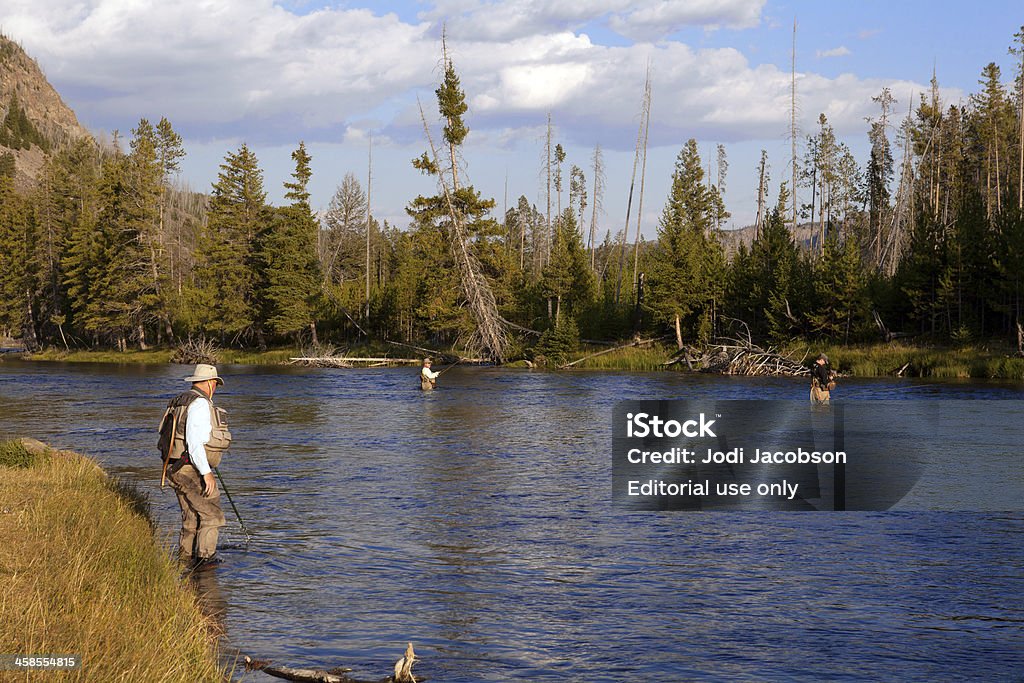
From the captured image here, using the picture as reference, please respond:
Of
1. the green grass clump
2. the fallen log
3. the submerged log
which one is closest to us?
the submerged log

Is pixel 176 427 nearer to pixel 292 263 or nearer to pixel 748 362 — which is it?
pixel 748 362

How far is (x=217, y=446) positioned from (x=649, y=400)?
27.1 m

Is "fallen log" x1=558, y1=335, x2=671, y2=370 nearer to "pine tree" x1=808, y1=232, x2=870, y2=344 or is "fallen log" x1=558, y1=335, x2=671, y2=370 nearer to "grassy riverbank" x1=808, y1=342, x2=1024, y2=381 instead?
"pine tree" x1=808, y1=232, x2=870, y2=344

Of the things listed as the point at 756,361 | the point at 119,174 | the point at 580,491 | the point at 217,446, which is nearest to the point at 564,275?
the point at 756,361

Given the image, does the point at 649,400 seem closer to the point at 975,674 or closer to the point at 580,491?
the point at 580,491

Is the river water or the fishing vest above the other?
the fishing vest

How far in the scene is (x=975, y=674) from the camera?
8.62 m

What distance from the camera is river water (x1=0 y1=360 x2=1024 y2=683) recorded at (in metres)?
9.12

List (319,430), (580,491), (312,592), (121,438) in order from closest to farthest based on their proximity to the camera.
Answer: (312,592) < (580,491) < (121,438) < (319,430)

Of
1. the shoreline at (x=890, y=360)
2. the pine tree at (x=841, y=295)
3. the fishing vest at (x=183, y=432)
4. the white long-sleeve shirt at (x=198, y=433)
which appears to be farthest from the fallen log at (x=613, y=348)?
the white long-sleeve shirt at (x=198, y=433)

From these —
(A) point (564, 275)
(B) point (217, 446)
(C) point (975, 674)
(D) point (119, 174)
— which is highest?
(D) point (119, 174)

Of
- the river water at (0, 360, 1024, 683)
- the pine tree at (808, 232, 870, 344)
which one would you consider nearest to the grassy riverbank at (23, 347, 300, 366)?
the pine tree at (808, 232, 870, 344)

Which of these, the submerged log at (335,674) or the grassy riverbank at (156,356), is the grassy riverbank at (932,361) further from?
the submerged log at (335,674)

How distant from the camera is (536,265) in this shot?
339ft
